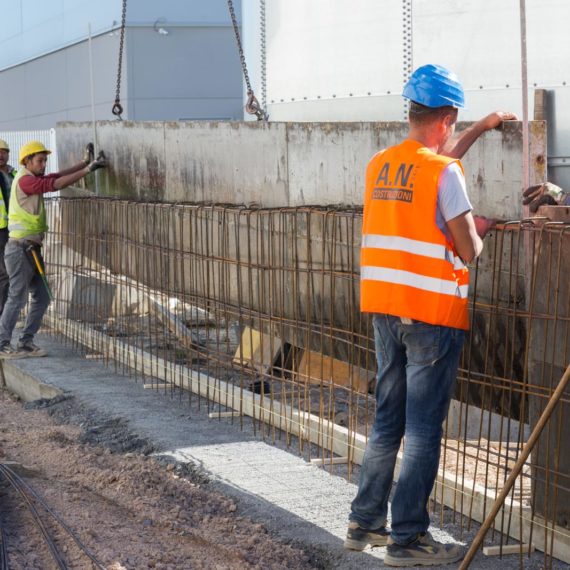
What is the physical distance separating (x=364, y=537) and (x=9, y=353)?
23.8 feet

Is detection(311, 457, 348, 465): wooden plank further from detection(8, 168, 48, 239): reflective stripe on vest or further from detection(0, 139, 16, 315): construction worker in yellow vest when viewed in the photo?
detection(0, 139, 16, 315): construction worker in yellow vest

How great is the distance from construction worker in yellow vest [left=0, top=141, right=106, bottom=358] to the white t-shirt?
747cm

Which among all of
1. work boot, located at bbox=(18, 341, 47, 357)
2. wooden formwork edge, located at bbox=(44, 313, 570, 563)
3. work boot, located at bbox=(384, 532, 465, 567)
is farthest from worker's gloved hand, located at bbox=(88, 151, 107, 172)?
work boot, located at bbox=(384, 532, 465, 567)

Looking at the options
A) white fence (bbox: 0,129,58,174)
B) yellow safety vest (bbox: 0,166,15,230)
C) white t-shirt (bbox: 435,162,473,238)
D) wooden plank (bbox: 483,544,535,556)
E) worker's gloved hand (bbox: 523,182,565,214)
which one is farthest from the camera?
white fence (bbox: 0,129,58,174)

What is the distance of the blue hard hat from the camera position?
17.2 feet

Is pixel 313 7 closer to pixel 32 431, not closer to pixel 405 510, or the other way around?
pixel 32 431

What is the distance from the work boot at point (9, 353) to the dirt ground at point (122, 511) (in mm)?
2941

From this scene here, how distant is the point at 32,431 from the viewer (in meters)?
9.38

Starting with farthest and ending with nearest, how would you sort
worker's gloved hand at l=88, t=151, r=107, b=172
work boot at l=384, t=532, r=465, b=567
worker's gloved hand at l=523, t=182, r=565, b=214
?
worker's gloved hand at l=88, t=151, r=107, b=172 → worker's gloved hand at l=523, t=182, r=565, b=214 → work boot at l=384, t=532, r=465, b=567

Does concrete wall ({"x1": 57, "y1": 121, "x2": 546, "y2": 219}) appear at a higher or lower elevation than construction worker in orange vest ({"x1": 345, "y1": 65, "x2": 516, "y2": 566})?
higher

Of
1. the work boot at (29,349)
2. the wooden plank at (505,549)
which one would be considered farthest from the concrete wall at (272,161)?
the wooden plank at (505,549)

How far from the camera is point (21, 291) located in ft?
39.6

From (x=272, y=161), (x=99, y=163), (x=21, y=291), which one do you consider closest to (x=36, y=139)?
(x=99, y=163)

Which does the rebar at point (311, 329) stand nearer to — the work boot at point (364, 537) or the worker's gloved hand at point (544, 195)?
the worker's gloved hand at point (544, 195)
